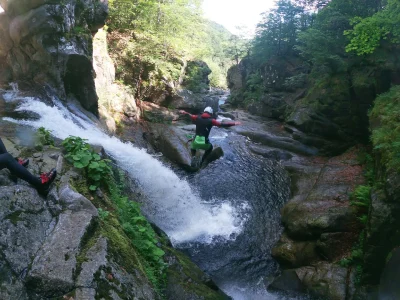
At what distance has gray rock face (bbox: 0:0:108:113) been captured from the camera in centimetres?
1213

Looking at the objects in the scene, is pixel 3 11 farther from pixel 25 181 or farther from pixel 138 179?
pixel 25 181

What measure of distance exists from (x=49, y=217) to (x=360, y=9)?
779 inches

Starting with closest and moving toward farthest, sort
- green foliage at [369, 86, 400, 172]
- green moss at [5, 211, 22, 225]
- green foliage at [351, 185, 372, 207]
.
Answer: green moss at [5, 211, 22, 225], green foliage at [369, 86, 400, 172], green foliage at [351, 185, 372, 207]

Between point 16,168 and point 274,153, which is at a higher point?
point 16,168

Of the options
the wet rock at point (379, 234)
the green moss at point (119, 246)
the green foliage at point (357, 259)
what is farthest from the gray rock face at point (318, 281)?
the green moss at point (119, 246)

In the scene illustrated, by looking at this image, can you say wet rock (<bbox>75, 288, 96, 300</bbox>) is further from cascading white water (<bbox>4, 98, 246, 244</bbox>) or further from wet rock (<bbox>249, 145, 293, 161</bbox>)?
wet rock (<bbox>249, 145, 293, 161</bbox>)

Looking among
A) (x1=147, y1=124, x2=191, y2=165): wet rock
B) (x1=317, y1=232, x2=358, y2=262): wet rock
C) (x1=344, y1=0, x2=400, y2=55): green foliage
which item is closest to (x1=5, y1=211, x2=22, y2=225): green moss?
(x1=317, y1=232, x2=358, y2=262): wet rock

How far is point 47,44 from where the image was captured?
12.5 meters

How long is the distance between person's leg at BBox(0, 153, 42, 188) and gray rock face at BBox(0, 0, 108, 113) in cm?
927

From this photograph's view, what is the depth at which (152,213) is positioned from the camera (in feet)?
31.5

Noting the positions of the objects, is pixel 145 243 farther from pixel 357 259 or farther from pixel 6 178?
pixel 357 259

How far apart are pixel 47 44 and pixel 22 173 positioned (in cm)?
973

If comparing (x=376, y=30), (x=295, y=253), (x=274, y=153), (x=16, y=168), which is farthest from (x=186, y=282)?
(x=376, y=30)

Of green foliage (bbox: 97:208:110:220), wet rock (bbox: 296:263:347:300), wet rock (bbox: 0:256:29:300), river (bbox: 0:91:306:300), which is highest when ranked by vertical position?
green foliage (bbox: 97:208:110:220)
